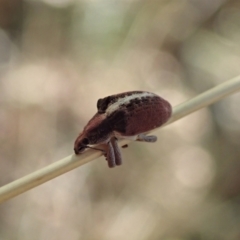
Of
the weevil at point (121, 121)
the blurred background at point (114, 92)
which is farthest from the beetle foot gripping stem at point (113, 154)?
the blurred background at point (114, 92)

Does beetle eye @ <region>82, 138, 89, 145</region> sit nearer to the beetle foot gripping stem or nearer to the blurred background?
the beetle foot gripping stem

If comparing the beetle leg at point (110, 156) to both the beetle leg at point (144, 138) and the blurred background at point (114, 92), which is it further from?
the blurred background at point (114, 92)

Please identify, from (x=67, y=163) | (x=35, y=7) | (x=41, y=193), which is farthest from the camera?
(x=35, y=7)

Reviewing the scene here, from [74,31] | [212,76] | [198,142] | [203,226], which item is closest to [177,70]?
[212,76]

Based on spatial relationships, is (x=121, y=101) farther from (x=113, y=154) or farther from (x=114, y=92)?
(x=114, y=92)

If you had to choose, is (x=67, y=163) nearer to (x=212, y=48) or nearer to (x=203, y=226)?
(x=203, y=226)

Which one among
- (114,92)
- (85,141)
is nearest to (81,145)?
(85,141)

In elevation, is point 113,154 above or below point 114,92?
below

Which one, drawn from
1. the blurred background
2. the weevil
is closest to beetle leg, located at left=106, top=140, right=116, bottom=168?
the weevil
